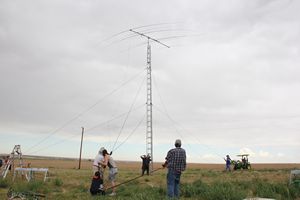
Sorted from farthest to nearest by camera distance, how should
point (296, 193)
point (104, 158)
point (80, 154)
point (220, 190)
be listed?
point (80, 154)
point (104, 158)
point (296, 193)
point (220, 190)

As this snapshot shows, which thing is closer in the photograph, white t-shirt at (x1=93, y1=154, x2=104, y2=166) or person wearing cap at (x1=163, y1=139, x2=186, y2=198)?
person wearing cap at (x1=163, y1=139, x2=186, y2=198)

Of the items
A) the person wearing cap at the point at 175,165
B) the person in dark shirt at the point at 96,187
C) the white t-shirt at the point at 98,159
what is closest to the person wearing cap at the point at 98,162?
the white t-shirt at the point at 98,159

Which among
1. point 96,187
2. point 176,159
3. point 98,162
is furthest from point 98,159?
point 176,159

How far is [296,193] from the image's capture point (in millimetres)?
11320

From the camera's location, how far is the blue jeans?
11148 mm

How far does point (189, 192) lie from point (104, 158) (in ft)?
10.9

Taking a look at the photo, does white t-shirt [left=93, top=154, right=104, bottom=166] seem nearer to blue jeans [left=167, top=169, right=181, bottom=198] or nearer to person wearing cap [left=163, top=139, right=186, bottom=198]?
person wearing cap [left=163, top=139, right=186, bottom=198]

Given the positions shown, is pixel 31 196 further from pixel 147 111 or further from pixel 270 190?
pixel 147 111

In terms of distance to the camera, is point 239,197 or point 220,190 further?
point 220,190

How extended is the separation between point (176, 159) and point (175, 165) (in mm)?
184

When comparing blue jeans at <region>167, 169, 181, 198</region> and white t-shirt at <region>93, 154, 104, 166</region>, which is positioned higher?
white t-shirt at <region>93, 154, 104, 166</region>

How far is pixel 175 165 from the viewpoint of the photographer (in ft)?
37.4

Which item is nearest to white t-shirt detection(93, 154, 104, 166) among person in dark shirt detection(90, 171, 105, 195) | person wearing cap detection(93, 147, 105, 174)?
person wearing cap detection(93, 147, 105, 174)

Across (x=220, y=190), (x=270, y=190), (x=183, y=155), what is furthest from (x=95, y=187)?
(x=270, y=190)
